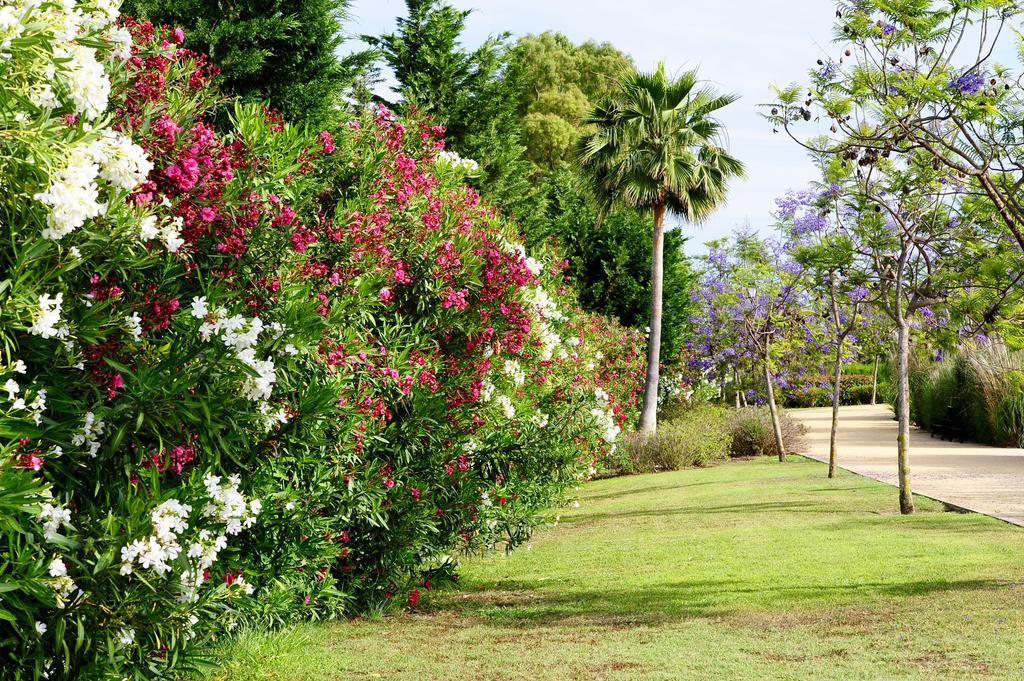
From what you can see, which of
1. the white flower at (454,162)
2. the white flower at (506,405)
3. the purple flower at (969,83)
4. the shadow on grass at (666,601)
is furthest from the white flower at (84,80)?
the purple flower at (969,83)

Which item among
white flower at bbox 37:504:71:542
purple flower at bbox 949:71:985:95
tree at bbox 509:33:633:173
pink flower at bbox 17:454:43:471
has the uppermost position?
tree at bbox 509:33:633:173

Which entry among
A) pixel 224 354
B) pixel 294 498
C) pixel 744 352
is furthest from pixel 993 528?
pixel 744 352

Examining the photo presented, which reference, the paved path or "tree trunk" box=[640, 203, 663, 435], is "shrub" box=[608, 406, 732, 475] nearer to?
"tree trunk" box=[640, 203, 663, 435]

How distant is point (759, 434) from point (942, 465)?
5578 mm

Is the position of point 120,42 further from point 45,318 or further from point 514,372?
point 514,372

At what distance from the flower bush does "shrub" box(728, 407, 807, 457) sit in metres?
14.3

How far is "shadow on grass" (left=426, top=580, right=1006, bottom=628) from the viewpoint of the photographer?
740 cm

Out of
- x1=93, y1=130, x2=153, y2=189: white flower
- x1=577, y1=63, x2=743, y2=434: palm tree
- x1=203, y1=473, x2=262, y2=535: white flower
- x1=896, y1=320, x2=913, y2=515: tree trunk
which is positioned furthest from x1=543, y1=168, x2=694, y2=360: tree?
x1=93, y1=130, x2=153, y2=189: white flower

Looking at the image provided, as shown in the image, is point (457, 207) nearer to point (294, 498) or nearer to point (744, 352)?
point (294, 498)

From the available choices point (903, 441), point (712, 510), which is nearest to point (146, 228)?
point (903, 441)

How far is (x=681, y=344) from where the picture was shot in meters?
26.4

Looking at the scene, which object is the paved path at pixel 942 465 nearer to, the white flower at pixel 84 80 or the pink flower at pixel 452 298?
the pink flower at pixel 452 298

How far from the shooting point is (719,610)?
743cm

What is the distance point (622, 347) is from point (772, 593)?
431 inches
